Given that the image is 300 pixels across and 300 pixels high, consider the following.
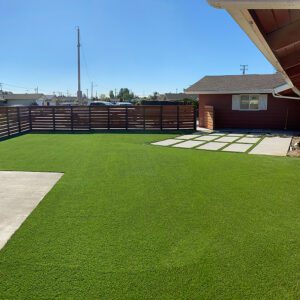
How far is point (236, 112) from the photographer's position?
18.9 metres

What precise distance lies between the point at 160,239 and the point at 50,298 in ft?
5.00

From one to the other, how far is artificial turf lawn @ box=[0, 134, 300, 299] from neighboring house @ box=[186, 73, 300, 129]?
11.1 meters

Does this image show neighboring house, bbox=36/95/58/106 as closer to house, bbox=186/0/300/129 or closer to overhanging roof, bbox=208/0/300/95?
house, bbox=186/0/300/129

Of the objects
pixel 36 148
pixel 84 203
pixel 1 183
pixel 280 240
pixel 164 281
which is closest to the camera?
pixel 164 281

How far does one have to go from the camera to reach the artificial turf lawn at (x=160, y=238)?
9.94 feet

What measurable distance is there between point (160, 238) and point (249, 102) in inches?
633

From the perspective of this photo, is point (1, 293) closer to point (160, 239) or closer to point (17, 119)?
point (160, 239)

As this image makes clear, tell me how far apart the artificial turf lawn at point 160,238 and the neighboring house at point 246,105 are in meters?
11.1

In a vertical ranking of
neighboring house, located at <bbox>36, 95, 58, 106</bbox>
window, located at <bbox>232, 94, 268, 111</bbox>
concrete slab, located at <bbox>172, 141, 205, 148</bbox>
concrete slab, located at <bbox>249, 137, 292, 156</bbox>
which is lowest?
concrete slab, located at <bbox>172, 141, 205, 148</bbox>

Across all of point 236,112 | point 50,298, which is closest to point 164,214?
point 50,298

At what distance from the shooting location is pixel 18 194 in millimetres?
5879

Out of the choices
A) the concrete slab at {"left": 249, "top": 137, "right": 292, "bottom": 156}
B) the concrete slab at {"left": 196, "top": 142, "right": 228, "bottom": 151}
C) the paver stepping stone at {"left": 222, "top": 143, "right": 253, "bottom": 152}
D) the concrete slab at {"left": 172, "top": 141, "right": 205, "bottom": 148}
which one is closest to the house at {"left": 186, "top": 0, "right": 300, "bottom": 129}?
the concrete slab at {"left": 249, "top": 137, "right": 292, "bottom": 156}

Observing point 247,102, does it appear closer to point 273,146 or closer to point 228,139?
point 228,139

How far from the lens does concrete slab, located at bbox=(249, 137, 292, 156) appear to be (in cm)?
1062
